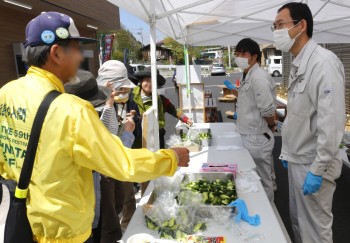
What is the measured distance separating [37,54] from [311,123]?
68.9 inches

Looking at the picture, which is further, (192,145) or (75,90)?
(192,145)

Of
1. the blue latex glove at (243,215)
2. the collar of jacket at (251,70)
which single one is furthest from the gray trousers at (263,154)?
the blue latex glove at (243,215)

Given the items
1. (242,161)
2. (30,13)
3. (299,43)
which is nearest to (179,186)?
(242,161)

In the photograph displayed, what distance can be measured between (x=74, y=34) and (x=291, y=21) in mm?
1599

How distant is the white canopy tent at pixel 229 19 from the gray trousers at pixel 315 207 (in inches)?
51.4

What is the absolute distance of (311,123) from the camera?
202cm

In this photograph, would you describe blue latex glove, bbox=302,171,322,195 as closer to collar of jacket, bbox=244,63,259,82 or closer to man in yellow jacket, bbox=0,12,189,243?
man in yellow jacket, bbox=0,12,189,243

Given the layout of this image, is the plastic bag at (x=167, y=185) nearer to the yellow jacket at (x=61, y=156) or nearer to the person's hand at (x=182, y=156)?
the person's hand at (x=182, y=156)

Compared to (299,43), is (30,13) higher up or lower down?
higher up

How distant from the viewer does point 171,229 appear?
63.5 inches

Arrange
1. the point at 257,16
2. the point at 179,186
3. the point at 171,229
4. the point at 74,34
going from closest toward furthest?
1. the point at 74,34
2. the point at 171,229
3. the point at 179,186
4. the point at 257,16

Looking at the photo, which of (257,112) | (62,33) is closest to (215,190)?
(62,33)

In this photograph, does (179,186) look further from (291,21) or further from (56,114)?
(291,21)

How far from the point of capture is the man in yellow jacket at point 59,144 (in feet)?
3.62
